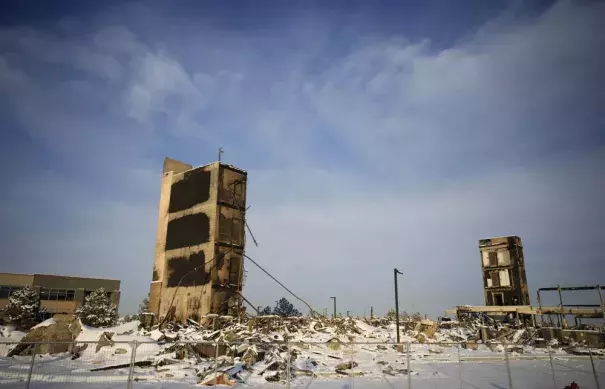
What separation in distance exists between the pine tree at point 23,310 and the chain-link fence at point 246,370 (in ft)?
122

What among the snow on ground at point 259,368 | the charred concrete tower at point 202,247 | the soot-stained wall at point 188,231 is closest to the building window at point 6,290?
the charred concrete tower at point 202,247

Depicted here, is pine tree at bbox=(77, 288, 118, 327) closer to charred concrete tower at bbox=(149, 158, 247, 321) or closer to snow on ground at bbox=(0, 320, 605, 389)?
charred concrete tower at bbox=(149, 158, 247, 321)

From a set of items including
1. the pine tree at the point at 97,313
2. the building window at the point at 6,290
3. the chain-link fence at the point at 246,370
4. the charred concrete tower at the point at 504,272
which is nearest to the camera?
the chain-link fence at the point at 246,370

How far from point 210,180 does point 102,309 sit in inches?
1652

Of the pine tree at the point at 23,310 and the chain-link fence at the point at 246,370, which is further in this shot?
the pine tree at the point at 23,310

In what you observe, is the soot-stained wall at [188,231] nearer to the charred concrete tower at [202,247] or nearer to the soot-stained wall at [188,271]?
the charred concrete tower at [202,247]

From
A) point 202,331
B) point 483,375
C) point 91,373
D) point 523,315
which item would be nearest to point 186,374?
point 91,373

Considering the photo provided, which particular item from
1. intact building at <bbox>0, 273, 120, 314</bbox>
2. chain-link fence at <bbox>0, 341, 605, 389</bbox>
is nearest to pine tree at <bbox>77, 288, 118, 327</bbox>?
intact building at <bbox>0, 273, 120, 314</bbox>

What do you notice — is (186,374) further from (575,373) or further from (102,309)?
(102,309)

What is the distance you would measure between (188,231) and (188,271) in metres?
3.10

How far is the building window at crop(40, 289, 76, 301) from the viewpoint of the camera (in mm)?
80188

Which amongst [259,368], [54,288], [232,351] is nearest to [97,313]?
[54,288]

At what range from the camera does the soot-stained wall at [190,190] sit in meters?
29.4

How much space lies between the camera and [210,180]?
29.1m
